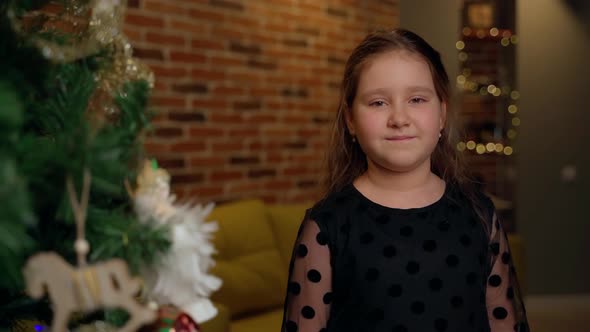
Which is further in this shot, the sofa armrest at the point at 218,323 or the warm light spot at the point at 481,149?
the warm light spot at the point at 481,149

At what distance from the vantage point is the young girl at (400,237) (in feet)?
4.74

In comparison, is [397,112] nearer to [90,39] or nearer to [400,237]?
[400,237]

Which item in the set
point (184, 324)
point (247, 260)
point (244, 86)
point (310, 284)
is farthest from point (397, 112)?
point (244, 86)

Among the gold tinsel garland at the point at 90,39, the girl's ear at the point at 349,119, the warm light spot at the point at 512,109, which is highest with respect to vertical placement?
the gold tinsel garland at the point at 90,39

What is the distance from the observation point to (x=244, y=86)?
4.23 metres

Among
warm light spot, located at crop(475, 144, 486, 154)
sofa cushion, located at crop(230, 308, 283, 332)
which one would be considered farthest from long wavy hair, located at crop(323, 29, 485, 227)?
warm light spot, located at crop(475, 144, 486, 154)

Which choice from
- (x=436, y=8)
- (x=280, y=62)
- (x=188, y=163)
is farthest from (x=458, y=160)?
(x=436, y=8)

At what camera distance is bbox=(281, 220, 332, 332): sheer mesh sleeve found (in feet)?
4.78

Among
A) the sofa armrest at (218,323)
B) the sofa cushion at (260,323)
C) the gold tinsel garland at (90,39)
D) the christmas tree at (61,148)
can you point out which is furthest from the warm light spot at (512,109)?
the christmas tree at (61,148)

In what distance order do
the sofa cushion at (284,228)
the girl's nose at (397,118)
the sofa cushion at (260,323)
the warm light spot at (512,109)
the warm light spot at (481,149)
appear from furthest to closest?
the warm light spot at (481,149), the warm light spot at (512,109), the sofa cushion at (284,228), the sofa cushion at (260,323), the girl's nose at (397,118)

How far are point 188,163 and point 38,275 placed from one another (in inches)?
126

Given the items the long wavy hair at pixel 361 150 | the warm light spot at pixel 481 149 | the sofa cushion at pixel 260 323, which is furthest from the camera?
the warm light spot at pixel 481 149

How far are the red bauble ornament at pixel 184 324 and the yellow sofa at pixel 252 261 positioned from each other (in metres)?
2.80

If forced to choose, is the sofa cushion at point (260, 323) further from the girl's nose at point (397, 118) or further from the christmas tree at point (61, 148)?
Answer: the christmas tree at point (61, 148)
